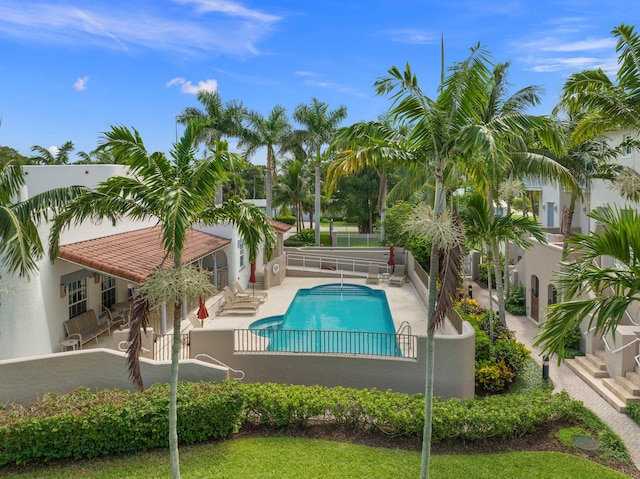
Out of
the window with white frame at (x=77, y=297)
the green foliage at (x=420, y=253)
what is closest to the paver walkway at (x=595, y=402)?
the green foliage at (x=420, y=253)

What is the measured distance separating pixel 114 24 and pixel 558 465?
17362mm

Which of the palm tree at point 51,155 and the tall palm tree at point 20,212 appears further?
the palm tree at point 51,155

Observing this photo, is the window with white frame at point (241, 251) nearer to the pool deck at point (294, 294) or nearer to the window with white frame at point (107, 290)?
the pool deck at point (294, 294)

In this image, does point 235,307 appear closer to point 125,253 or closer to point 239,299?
point 239,299

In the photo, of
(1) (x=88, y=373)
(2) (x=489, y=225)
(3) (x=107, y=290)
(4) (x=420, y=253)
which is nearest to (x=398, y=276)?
(4) (x=420, y=253)

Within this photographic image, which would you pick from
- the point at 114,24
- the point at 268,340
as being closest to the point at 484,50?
the point at 268,340

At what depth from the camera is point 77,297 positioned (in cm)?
1491

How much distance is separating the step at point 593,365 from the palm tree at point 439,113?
844 cm

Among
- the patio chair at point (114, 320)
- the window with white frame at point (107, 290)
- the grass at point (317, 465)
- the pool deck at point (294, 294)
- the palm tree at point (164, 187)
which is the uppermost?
the palm tree at point (164, 187)

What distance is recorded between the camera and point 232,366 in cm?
1318

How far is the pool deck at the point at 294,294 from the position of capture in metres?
18.5

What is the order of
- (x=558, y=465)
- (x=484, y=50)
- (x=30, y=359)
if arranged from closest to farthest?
(x=484, y=50) → (x=558, y=465) → (x=30, y=359)

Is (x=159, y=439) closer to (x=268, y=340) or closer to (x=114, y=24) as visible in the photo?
(x=268, y=340)

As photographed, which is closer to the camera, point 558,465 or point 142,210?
point 142,210
